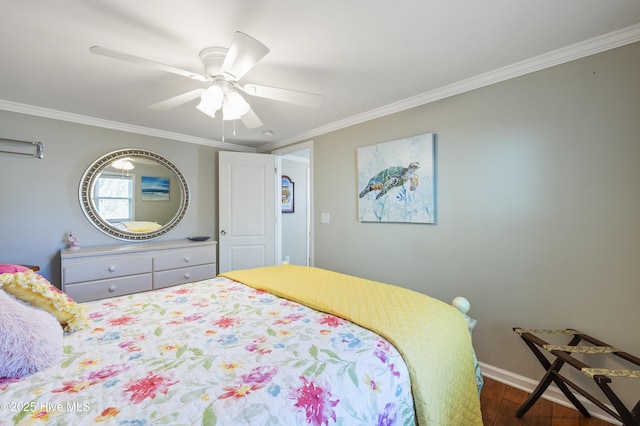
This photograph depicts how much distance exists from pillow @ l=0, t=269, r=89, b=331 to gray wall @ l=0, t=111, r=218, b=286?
1.99m

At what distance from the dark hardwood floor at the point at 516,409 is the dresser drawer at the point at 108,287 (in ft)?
10.0

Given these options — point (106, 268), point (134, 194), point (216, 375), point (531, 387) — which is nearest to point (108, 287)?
point (106, 268)

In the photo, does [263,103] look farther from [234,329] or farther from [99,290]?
[99,290]

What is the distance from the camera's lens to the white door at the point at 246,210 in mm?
3527

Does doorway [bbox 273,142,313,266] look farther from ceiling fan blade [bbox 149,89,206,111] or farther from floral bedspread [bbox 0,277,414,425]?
floral bedspread [bbox 0,277,414,425]

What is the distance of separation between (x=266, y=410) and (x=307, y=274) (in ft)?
4.20

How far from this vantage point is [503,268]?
6.29 feet

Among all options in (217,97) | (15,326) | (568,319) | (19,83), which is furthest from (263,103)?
(568,319)

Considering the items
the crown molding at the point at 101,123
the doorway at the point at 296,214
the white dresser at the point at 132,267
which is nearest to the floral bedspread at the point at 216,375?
the white dresser at the point at 132,267

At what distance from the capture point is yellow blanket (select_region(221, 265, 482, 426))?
3.52ft

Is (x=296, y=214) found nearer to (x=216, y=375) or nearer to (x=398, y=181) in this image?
(x=398, y=181)

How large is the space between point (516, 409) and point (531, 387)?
23 centimetres

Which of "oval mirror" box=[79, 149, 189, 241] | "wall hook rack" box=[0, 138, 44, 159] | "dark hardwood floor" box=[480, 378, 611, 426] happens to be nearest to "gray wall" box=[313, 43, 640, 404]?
"dark hardwood floor" box=[480, 378, 611, 426]

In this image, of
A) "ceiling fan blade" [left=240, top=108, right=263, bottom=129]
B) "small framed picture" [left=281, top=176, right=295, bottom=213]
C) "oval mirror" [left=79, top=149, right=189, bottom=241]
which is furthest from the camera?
"small framed picture" [left=281, top=176, right=295, bottom=213]
